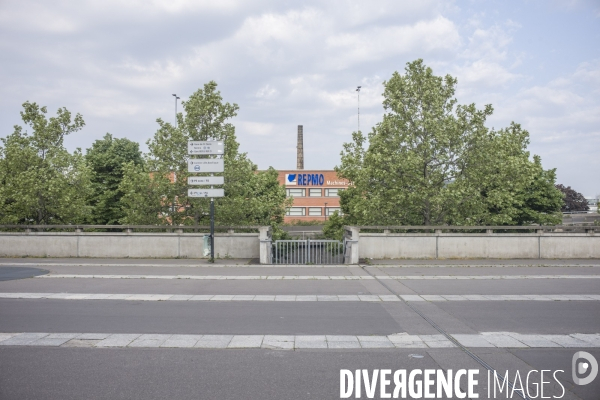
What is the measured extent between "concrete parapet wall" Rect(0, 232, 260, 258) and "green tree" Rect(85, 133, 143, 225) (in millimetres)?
20101

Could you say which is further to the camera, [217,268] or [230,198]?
[230,198]

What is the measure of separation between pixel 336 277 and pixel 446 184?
992cm

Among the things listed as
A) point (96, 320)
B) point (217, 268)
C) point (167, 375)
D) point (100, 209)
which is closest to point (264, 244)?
point (217, 268)

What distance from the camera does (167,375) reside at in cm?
568

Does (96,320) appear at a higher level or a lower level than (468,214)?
lower

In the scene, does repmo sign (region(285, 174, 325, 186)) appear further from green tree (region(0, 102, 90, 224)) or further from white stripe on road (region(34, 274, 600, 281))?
white stripe on road (region(34, 274, 600, 281))

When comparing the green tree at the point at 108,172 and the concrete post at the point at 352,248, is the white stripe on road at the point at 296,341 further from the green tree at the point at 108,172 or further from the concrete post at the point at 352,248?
the green tree at the point at 108,172

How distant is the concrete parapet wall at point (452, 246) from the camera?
18.3m

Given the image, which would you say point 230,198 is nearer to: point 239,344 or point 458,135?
point 458,135

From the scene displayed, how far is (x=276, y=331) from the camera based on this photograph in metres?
7.79

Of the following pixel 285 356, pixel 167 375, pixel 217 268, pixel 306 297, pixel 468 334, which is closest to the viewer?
pixel 167 375

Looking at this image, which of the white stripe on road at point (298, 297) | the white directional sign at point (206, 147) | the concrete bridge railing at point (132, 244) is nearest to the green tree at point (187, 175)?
the concrete bridge railing at point (132, 244)

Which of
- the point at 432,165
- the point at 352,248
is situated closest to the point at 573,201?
the point at 432,165

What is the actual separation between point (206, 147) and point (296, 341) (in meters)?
12.0
